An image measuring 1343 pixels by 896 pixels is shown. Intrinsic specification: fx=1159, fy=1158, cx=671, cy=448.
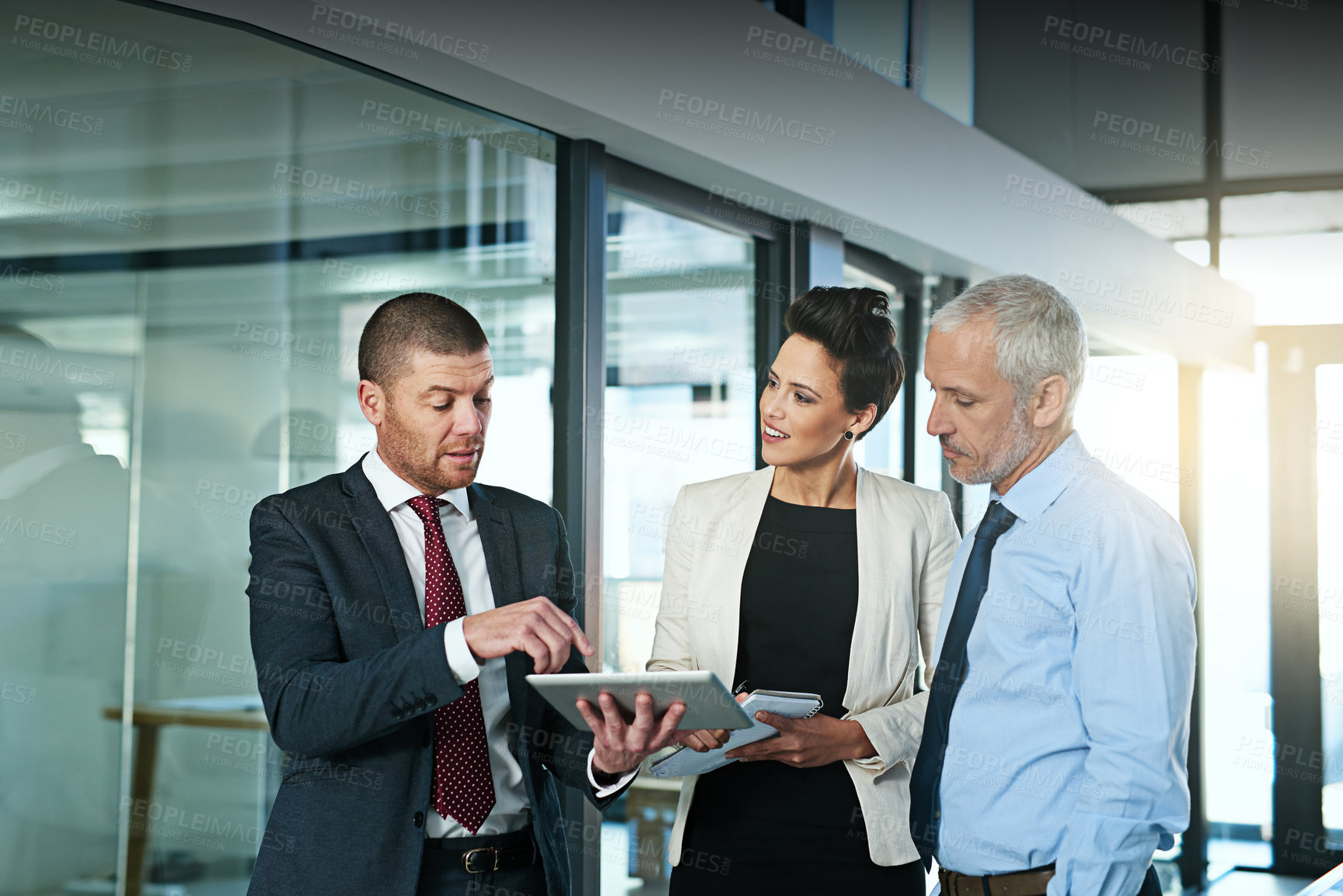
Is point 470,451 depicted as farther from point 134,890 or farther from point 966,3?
point 966,3

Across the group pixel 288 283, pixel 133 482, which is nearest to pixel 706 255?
pixel 288 283

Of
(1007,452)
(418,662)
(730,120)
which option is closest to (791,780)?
(1007,452)

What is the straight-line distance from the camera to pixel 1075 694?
1683 millimetres

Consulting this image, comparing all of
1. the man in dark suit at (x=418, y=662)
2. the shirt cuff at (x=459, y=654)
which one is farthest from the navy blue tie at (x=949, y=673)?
the shirt cuff at (x=459, y=654)

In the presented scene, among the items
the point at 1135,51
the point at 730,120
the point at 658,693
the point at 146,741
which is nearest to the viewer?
the point at 658,693

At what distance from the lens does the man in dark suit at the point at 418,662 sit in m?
1.65

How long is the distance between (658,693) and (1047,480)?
69 cm

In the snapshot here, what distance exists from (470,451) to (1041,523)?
2.98ft

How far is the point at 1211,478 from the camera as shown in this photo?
7.38 m

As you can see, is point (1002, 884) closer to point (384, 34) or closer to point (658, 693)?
point (658, 693)

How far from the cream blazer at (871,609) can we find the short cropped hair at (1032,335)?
1.99 feet

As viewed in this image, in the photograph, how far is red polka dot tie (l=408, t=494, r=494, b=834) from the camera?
1.79 meters

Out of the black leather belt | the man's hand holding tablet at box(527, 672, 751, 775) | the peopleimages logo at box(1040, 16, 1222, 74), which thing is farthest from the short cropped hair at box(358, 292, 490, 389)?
the peopleimages logo at box(1040, 16, 1222, 74)

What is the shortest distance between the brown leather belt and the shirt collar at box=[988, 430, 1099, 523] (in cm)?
53
